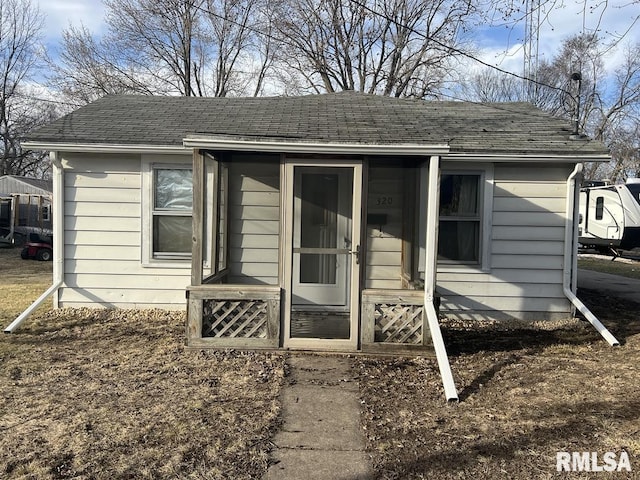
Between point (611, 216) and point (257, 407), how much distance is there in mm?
18212

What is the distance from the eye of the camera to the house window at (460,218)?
7254mm

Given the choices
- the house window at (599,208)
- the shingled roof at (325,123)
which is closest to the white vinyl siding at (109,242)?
the shingled roof at (325,123)

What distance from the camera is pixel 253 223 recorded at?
733 cm

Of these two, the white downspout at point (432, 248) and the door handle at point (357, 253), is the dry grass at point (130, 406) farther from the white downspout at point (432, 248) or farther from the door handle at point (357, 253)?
the white downspout at point (432, 248)

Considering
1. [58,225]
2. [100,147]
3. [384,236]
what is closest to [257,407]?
[384,236]

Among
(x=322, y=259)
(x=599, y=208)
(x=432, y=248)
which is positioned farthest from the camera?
(x=599, y=208)

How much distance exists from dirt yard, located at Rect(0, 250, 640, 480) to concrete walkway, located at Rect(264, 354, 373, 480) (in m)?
0.10

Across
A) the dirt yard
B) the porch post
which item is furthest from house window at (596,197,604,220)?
the porch post

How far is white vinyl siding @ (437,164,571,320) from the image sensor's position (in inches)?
283

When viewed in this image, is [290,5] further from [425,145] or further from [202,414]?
[202,414]

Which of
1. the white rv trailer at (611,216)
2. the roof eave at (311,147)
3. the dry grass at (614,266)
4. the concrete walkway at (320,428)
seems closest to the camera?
the concrete walkway at (320,428)

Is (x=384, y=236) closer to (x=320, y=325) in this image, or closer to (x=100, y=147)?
(x=320, y=325)

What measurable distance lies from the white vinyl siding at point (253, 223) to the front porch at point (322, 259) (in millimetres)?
53

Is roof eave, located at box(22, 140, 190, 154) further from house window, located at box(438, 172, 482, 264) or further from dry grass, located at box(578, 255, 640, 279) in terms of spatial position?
dry grass, located at box(578, 255, 640, 279)
